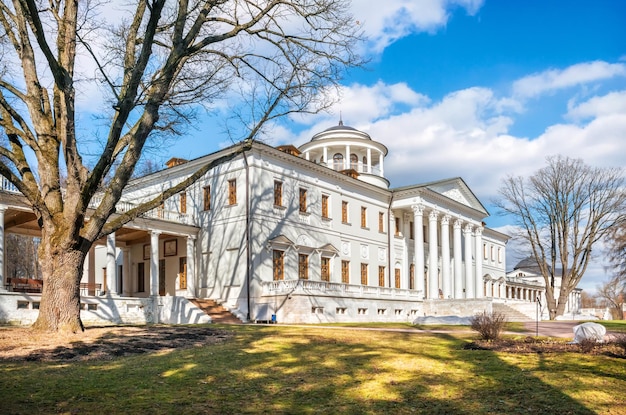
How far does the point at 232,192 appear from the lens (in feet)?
113

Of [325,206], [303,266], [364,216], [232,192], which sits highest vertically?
[232,192]

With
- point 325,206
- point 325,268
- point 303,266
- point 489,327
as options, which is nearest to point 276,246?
point 303,266

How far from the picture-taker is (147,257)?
3803cm

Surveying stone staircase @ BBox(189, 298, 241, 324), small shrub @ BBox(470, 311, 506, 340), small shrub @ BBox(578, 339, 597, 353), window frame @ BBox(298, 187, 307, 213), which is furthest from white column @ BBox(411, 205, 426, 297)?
small shrub @ BBox(578, 339, 597, 353)

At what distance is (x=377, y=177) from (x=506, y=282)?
101 feet

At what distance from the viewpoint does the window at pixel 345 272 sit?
129ft

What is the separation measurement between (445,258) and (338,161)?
11308 millimetres

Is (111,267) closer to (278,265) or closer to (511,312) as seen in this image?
(278,265)

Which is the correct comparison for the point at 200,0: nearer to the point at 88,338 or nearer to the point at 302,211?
the point at 88,338

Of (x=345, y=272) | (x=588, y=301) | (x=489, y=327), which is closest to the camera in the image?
(x=489, y=327)

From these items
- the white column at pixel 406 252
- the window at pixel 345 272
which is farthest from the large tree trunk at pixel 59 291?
the white column at pixel 406 252

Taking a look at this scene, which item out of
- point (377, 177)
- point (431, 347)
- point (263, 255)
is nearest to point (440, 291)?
point (377, 177)

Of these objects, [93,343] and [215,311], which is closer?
[93,343]

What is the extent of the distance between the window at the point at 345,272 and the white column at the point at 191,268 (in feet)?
32.7
